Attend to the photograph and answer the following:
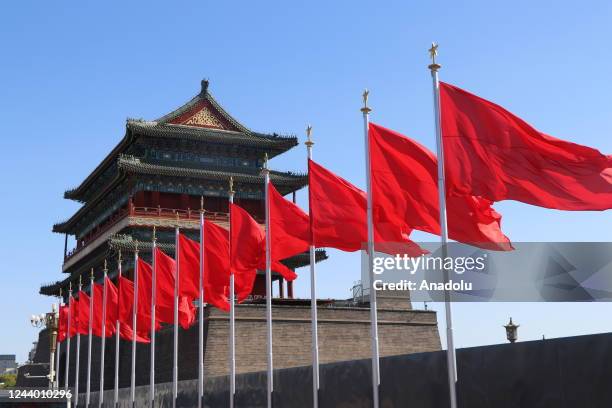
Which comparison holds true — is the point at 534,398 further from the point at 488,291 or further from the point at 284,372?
the point at 488,291

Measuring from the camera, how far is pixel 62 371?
165 ft

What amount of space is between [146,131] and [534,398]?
Result: 1476 inches

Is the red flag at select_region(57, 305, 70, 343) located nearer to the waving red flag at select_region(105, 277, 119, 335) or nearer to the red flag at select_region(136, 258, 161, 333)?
the waving red flag at select_region(105, 277, 119, 335)

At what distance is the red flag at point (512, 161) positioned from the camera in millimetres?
11023

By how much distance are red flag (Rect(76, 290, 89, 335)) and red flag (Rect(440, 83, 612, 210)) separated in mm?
22762

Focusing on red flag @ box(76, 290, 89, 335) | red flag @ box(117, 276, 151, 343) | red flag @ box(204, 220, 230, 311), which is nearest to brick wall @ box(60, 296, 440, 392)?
red flag @ box(76, 290, 89, 335)

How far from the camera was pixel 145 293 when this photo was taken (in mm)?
24594

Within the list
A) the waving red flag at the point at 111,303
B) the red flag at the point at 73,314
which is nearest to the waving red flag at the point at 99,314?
the waving red flag at the point at 111,303

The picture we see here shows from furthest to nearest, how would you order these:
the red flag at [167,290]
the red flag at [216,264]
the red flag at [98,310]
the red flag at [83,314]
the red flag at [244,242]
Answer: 1. the red flag at [83,314]
2. the red flag at [98,310]
3. the red flag at [167,290]
4. the red flag at [216,264]
5. the red flag at [244,242]

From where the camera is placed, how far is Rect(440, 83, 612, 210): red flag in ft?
36.2

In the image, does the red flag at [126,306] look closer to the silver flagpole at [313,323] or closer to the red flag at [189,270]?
the red flag at [189,270]

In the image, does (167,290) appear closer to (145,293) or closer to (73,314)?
(145,293)

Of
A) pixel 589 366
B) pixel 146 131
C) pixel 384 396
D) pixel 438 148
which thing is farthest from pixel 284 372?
pixel 146 131

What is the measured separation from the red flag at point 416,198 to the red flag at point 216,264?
717 cm
